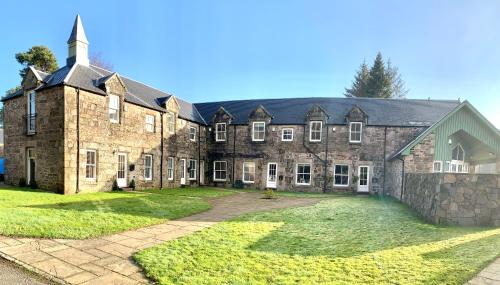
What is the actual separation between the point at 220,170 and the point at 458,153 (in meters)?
19.3

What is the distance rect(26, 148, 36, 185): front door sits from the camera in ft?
53.9

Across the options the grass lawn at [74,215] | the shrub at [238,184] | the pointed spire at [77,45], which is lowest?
the shrub at [238,184]

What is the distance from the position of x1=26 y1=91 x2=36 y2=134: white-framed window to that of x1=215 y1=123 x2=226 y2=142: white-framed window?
46.6 ft

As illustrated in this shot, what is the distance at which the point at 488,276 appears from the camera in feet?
16.6

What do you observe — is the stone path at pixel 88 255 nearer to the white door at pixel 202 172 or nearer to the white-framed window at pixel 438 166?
the white-framed window at pixel 438 166

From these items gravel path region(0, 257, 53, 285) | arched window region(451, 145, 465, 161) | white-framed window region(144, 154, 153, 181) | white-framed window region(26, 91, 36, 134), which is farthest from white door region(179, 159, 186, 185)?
arched window region(451, 145, 465, 161)

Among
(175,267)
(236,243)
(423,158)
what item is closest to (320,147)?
(423,158)

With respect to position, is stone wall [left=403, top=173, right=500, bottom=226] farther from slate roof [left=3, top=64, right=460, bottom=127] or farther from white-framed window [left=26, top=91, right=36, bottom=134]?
white-framed window [left=26, top=91, right=36, bottom=134]

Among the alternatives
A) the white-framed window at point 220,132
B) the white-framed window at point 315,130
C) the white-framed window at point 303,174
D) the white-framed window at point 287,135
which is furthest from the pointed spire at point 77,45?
the white-framed window at point 303,174

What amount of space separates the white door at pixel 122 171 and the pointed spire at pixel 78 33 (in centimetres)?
811

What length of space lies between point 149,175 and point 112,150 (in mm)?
3827

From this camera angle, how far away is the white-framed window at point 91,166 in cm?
1560

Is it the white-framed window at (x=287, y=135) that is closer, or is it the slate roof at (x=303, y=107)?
the slate roof at (x=303, y=107)

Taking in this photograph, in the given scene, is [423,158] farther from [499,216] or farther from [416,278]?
[416,278]
